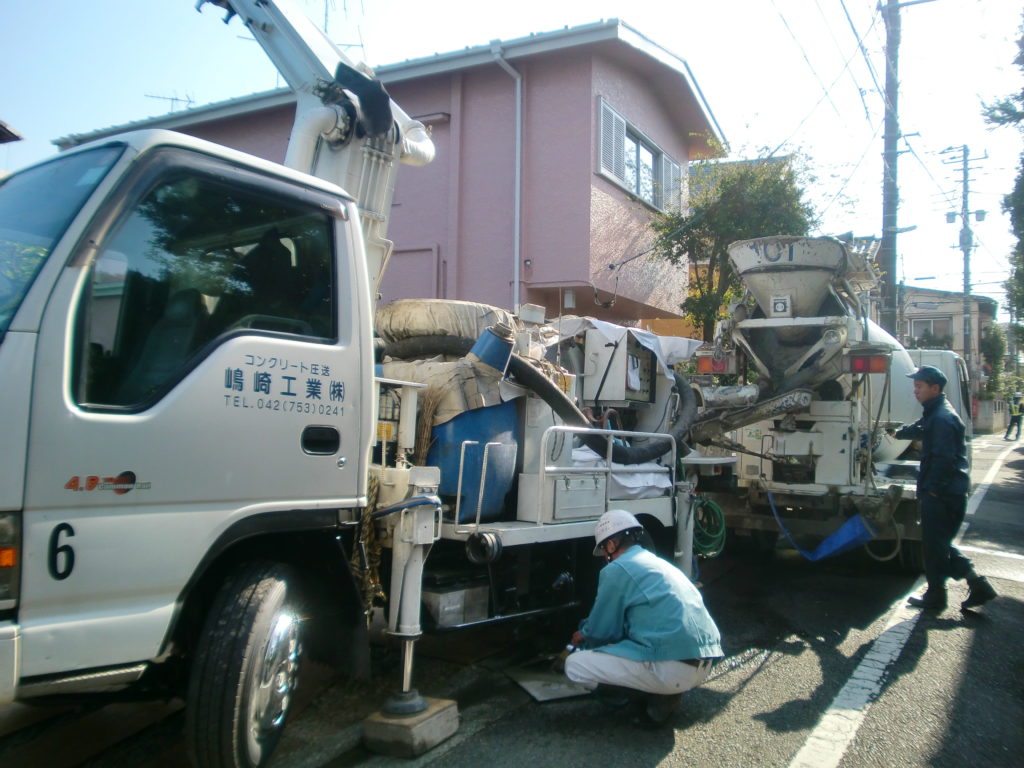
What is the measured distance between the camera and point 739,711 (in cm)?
442

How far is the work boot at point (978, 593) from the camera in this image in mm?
6242

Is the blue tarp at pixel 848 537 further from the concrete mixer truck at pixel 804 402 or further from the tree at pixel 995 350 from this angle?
the tree at pixel 995 350

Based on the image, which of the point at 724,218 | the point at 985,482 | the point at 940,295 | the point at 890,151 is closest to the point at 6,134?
the point at 724,218

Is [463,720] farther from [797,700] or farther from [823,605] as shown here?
[823,605]

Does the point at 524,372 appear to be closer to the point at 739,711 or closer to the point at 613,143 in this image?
the point at 739,711

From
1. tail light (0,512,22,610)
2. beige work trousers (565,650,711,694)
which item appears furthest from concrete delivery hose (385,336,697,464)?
tail light (0,512,22,610)

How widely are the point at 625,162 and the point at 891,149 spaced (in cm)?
498

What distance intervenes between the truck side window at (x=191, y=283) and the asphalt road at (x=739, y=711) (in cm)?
200

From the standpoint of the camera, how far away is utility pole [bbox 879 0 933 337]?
13.6 meters

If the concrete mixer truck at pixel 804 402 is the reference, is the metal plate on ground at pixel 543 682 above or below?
below

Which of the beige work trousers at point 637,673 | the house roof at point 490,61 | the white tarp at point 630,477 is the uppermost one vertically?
the house roof at point 490,61

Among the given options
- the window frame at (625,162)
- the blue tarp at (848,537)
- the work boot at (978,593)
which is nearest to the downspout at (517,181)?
the window frame at (625,162)

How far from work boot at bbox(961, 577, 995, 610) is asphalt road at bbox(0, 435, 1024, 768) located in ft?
0.31

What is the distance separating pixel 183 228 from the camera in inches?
118
